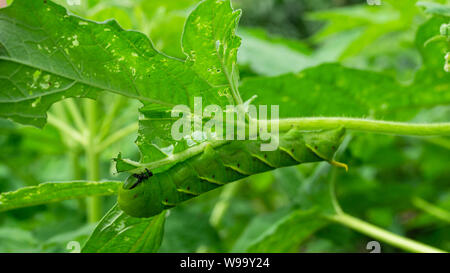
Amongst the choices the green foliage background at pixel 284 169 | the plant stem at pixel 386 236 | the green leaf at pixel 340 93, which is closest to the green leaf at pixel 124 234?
the green foliage background at pixel 284 169

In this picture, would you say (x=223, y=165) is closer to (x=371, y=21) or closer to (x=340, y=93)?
(x=340, y=93)

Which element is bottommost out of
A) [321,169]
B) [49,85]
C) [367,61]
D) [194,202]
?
[194,202]

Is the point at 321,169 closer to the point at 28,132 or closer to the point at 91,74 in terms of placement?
the point at 91,74

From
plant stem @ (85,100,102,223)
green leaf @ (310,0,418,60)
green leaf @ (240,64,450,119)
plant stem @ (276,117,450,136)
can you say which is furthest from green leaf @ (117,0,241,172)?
green leaf @ (310,0,418,60)

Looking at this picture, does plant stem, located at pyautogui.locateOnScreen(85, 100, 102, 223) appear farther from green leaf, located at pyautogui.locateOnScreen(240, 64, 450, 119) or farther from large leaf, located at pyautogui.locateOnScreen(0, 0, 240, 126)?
large leaf, located at pyautogui.locateOnScreen(0, 0, 240, 126)
